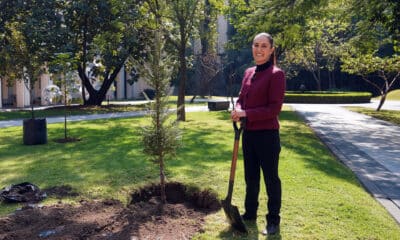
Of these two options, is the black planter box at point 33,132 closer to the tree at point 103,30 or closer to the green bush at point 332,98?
the tree at point 103,30

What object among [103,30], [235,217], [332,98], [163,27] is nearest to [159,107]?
[235,217]

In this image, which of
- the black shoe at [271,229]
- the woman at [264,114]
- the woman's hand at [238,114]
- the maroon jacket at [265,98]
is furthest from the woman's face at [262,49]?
the black shoe at [271,229]

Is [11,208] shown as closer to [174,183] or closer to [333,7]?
[174,183]

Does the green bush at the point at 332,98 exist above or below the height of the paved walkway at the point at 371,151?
above

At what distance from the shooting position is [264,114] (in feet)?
11.4

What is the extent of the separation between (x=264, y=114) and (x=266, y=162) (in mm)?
503

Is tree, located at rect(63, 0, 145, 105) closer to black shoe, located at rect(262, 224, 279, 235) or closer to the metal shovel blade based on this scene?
the metal shovel blade

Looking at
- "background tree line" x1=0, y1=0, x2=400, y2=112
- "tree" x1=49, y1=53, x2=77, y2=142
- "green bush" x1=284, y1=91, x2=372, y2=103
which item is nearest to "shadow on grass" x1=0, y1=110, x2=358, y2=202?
"tree" x1=49, y1=53, x2=77, y2=142

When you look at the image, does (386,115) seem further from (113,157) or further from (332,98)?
(113,157)

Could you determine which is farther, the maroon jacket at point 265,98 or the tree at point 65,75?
the tree at point 65,75

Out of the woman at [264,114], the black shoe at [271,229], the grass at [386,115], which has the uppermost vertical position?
the woman at [264,114]

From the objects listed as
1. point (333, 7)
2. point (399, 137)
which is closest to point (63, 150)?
point (399, 137)

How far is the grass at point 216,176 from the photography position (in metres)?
3.97

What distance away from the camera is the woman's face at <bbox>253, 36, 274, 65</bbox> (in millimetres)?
3486
